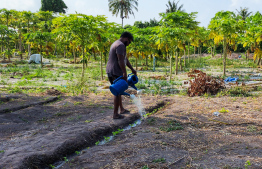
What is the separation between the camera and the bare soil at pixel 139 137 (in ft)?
10.6

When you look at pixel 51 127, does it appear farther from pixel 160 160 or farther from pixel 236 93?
pixel 236 93

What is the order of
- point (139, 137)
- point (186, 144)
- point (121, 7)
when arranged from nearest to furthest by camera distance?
point (186, 144)
point (139, 137)
point (121, 7)

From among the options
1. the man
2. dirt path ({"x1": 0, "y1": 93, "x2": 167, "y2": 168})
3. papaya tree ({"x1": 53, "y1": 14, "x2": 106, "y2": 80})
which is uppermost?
papaya tree ({"x1": 53, "y1": 14, "x2": 106, "y2": 80})

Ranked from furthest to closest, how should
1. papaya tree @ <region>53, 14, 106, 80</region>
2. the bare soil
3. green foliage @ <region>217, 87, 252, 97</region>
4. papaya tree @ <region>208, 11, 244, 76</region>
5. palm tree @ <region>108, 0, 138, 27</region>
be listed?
palm tree @ <region>108, 0, 138, 27</region>, papaya tree @ <region>208, 11, 244, 76</region>, papaya tree @ <region>53, 14, 106, 80</region>, green foliage @ <region>217, 87, 252, 97</region>, the bare soil

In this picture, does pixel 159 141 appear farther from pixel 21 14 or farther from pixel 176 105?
pixel 21 14

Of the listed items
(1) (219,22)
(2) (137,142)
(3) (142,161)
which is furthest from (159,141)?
(1) (219,22)

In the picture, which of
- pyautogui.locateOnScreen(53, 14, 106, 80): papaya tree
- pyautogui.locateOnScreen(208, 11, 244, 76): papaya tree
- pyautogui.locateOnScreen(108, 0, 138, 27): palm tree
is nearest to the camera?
pyautogui.locateOnScreen(53, 14, 106, 80): papaya tree

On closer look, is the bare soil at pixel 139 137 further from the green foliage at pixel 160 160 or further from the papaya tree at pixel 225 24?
the papaya tree at pixel 225 24

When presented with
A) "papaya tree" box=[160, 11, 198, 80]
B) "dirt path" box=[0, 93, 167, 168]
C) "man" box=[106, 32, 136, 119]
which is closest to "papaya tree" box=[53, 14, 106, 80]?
"papaya tree" box=[160, 11, 198, 80]

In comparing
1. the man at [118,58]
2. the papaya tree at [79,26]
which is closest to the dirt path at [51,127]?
the man at [118,58]

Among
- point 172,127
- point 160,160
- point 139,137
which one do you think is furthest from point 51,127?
point 160,160

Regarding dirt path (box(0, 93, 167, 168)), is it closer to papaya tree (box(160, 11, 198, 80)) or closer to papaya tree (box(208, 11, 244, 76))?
papaya tree (box(160, 11, 198, 80))

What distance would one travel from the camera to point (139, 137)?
4.24 m

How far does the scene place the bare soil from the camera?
322cm
